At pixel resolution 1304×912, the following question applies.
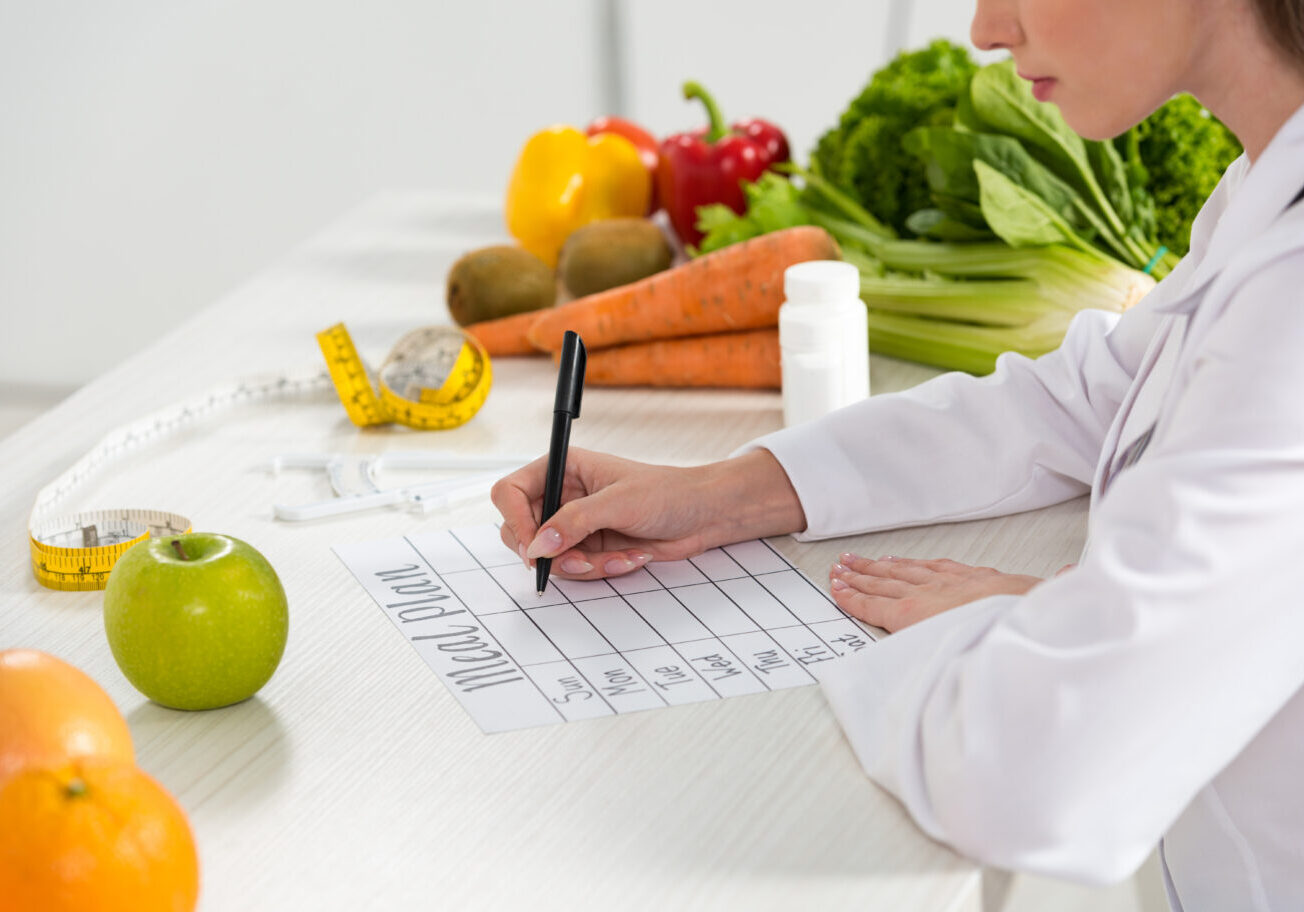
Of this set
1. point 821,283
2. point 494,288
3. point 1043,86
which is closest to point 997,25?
point 1043,86

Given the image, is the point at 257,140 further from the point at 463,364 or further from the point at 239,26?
the point at 463,364

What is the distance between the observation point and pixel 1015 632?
2.67 ft

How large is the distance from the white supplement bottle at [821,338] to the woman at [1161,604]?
13.7 inches

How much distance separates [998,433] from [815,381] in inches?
8.6

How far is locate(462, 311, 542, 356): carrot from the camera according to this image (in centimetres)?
172

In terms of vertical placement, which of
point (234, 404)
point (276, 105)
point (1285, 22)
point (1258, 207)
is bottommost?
point (276, 105)

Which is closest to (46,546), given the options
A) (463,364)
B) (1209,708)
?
(463,364)

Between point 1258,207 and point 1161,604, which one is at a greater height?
point 1258,207

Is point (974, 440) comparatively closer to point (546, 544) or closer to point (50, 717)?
point (546, 544)

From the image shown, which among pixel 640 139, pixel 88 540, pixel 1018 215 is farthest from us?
pixel 640 139

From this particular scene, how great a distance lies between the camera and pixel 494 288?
5.76 feet

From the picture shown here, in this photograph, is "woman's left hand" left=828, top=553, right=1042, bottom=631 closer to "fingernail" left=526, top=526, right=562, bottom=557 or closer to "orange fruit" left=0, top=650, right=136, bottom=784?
"fingernail" left=526, top=526, right=562, bottom=557

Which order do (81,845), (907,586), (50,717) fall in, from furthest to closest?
(907,586), (50,717), (81,845)

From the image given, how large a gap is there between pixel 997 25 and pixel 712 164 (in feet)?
3.67
